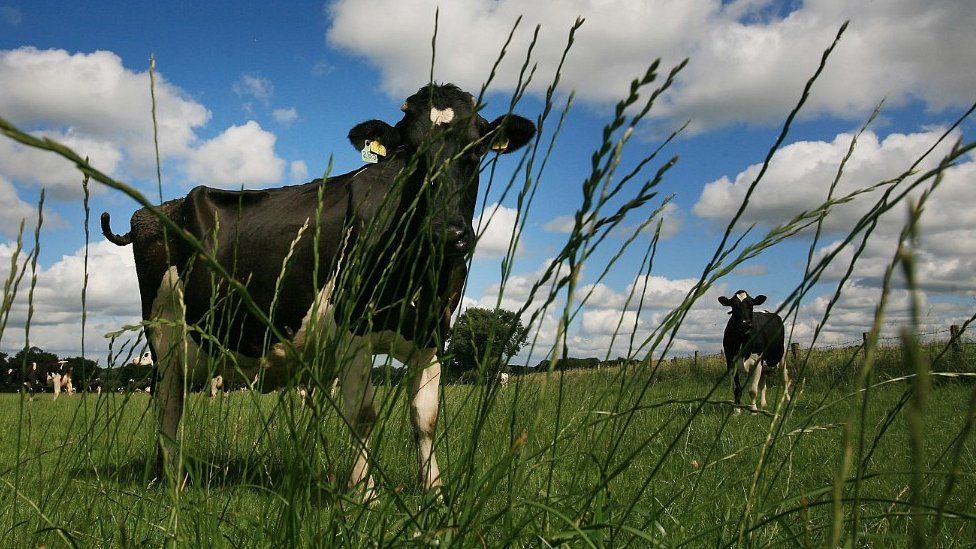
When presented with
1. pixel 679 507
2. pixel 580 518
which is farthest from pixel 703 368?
pixel 580 518

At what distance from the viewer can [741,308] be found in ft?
52.8

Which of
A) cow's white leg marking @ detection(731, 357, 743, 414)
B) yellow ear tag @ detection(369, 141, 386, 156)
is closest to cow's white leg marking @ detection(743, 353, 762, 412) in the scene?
cow's white leg marking @ detection(731, 357, 743, 414)

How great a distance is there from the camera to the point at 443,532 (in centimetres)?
128

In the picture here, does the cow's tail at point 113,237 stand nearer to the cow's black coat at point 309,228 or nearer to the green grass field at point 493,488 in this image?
the cow's black coat at point 309,228

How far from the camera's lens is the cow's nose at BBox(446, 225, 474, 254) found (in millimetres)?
4574

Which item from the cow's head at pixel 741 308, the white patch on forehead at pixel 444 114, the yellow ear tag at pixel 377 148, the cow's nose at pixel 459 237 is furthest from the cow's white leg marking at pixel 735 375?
the yellow ear tag at pixel 377 148

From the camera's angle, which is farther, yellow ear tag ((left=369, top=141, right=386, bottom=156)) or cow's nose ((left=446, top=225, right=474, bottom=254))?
yellow ear tag ((left=369, top=141, right=386, bottom=156))

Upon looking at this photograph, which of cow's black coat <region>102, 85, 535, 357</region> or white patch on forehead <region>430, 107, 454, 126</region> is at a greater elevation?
white patch on forehead <region>430, 107, 454, 126</region>

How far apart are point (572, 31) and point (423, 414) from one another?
11.8 feet

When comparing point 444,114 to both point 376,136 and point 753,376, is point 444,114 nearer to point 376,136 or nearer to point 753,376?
point 376,136

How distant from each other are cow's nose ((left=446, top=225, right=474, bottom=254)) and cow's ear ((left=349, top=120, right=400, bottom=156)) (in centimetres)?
180

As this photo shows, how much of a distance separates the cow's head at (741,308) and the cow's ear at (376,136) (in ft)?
37.5

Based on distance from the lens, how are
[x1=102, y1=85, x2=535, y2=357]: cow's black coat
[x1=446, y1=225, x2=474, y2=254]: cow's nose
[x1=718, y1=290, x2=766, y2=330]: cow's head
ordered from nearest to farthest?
1. [x1=446, y1=225, x2=474, y2=254]: cow's nose
2. [x1=102, y1=85, x2=535, y2=357]: cow's black coat
3. [x1=718, y1=290, x2=766, y2=330]: cow's head

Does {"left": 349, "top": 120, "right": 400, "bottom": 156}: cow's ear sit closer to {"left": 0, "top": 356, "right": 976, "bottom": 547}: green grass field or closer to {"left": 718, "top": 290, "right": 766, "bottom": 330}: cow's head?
{"left": 0, "top": 356, "right": 976, "bottom": 547}: green grass field
